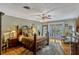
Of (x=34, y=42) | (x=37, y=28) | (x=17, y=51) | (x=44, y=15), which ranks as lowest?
(x=17, y=51)

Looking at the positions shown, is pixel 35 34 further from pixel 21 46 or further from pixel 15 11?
pixel 15 11

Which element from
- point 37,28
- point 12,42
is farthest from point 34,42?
point 12,42

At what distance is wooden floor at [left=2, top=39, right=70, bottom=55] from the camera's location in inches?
86.1

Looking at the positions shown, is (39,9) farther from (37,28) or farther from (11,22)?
(11,22)

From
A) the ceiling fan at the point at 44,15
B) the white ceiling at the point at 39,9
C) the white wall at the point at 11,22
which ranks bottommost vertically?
the white wall at the point at 11,22

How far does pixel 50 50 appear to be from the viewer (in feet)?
7.25

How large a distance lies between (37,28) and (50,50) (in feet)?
1.37

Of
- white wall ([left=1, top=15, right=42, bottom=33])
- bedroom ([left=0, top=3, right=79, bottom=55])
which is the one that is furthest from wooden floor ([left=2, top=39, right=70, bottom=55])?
white wall ([left=1, top=15, right=42, bottom=33])

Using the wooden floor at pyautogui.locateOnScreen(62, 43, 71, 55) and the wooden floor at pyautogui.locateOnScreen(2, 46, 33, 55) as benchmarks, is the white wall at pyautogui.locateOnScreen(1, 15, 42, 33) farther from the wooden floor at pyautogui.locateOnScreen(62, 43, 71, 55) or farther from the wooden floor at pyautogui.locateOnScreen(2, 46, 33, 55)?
the wooden floor at pyautogui.locateOnScreen(62, 43, 71, 55)

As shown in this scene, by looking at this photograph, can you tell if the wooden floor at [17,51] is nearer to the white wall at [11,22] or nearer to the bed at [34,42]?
the bed at [34,42]

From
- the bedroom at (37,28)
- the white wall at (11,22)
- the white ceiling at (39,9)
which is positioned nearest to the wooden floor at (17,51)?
the bedroom at (37,28)

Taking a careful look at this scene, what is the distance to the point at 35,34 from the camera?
7.23 feet

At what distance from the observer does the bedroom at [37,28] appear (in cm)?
215
